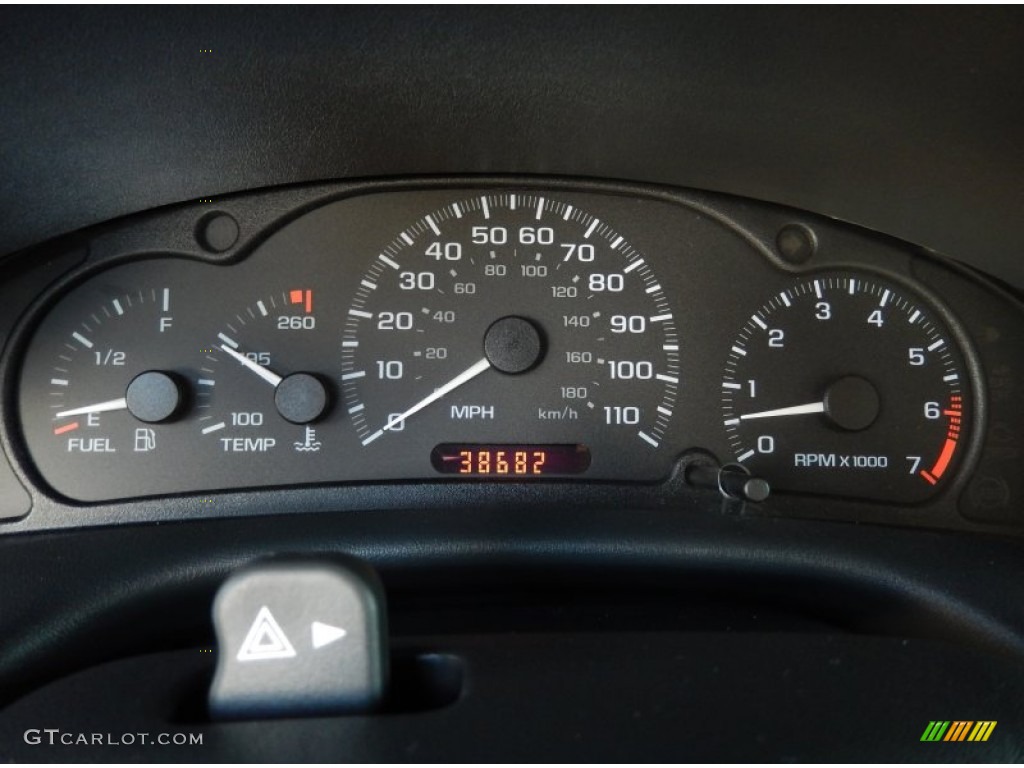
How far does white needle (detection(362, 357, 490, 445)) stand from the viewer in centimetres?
296

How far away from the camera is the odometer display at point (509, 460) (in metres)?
2.93

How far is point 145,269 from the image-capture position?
3016mm

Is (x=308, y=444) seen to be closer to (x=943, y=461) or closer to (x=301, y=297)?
(x=301, y=297)

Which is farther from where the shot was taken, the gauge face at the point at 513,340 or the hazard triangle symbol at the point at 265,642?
the gauge face at the point at 513,340

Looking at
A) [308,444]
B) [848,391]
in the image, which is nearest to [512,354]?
[308,444]

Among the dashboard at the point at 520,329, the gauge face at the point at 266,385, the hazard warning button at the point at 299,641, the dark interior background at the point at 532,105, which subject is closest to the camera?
the hazard warning button at the point at 299,641

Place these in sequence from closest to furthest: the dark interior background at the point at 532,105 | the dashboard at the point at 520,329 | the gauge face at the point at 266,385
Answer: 1. the dark interior background at the point at 532,105
2. the dashboard at the point at 520,329
3. the gauge face at the point at 266,385

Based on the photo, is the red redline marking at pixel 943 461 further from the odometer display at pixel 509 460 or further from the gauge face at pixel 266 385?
the gauge face at pixel 266 385

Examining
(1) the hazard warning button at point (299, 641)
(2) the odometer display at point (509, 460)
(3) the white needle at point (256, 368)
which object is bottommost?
(1) the hazard warning button at point (299, 641)

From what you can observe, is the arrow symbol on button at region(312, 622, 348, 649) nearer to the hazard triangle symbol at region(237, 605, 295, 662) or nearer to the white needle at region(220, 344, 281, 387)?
the hazard triangle symbol at region(237, 605, 295, 662)

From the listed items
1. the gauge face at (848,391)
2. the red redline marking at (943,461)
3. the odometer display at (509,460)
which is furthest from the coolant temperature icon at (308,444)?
the red redline marking at (943,461)

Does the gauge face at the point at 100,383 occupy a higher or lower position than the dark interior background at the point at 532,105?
lower

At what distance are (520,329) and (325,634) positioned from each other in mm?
1546

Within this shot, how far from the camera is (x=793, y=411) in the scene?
118 inches
